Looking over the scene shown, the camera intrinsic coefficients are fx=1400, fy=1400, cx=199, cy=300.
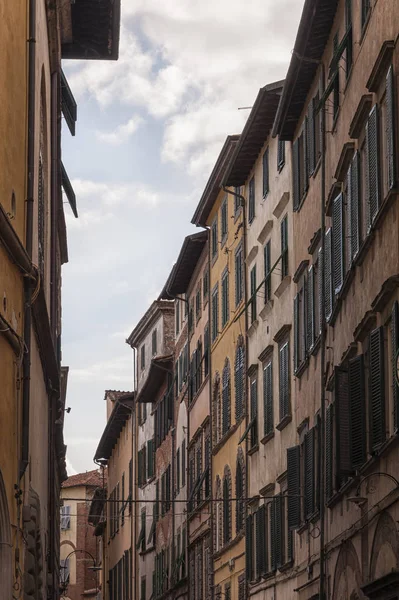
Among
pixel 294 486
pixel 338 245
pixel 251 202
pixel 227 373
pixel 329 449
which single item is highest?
pixel 251 202

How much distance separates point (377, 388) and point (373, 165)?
263 cm

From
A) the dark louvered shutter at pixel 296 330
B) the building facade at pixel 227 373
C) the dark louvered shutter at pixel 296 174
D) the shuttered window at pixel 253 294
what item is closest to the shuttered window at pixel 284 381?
the dark louvered shutter at pixel 296 330

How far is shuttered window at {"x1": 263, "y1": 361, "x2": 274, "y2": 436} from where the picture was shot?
27.3 metres

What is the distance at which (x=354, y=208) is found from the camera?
17922 mm

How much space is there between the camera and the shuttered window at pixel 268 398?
27312mm

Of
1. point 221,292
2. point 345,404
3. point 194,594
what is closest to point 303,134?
point 345,404

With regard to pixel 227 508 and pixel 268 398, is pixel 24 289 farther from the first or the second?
pixel 227 508

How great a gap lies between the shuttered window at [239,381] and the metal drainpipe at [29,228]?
1616 centimetres

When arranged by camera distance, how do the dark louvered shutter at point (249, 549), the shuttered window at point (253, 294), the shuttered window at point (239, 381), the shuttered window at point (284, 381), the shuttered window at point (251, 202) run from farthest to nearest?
the shuttered window at point (239, 381) < the shuttered window at point (251, 202) < the shuttered window at point (253, 294) < the dark louvered shutter at point (249, 549) < the shuttered window at point (284, 381)

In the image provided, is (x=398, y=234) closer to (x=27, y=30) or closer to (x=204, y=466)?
(x=27, y=30)

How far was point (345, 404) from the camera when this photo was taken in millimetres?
17500

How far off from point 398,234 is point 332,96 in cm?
645

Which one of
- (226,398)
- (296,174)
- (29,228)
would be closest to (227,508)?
(226,398)

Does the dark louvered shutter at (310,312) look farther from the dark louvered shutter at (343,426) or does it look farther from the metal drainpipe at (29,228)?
the metal drainpipe at (29,228)
